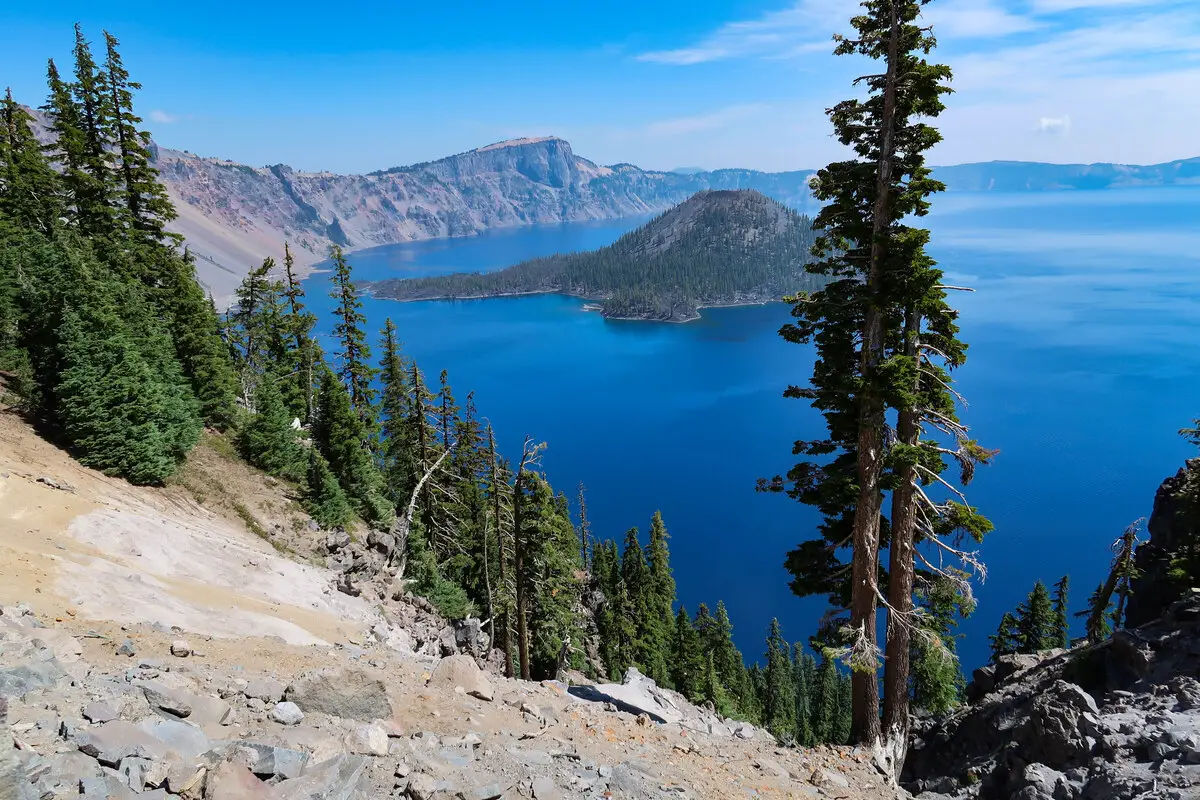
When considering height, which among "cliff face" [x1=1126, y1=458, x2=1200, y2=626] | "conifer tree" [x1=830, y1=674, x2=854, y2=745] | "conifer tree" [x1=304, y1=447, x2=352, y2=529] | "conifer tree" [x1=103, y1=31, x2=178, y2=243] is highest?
"conifer tree" [x1=103, y1=31, x2=178, y2=243]

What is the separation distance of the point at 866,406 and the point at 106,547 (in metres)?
16.9

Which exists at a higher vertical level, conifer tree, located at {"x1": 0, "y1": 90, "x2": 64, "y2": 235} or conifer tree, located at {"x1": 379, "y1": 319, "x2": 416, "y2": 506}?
conifer tree, located at {"x1": 0, "y1": 90, "x2": 64, "y2": 235}

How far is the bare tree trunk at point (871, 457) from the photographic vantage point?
11.7m

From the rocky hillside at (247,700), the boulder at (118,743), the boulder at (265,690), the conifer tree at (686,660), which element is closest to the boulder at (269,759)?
the rocky hillside at (247,700)

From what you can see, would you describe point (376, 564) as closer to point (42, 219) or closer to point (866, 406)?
point (866, 406)

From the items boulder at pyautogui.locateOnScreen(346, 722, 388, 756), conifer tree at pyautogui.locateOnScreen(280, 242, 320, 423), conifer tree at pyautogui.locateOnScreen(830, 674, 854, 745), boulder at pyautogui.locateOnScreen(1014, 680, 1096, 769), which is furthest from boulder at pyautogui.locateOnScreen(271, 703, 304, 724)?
conifer tree at pyautogui.locateOnScreen(830, 674, 854, 745)

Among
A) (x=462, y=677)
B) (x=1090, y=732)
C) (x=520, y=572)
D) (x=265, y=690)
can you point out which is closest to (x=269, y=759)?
(x=265, y=690)

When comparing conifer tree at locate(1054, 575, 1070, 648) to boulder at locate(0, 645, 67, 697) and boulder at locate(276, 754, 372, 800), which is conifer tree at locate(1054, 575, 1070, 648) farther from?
boulder at locate(0, 645, 67, 697)

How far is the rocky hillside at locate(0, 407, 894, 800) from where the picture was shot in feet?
20.2

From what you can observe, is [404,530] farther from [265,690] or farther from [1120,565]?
[1120,565]

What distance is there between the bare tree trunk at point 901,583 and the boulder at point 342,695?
942cm

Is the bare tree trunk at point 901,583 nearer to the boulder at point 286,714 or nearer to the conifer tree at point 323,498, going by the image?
the boulder at point 286,714

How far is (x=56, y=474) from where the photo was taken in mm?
17828

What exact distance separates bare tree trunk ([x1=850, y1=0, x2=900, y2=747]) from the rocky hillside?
1328 mm
